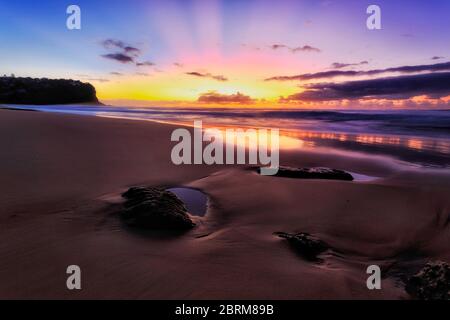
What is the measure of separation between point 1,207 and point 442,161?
8704mm

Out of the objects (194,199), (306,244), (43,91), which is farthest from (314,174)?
(43,91)

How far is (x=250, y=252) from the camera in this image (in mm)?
2766

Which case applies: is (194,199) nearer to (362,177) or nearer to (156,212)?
(156,212)

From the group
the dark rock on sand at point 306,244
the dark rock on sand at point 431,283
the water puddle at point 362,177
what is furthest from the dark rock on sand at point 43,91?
the dark rock on sand at point 431,283

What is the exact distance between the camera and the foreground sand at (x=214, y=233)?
7.34 ft

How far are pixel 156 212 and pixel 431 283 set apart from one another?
2.43 m

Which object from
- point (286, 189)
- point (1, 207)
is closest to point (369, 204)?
point (286, 189)

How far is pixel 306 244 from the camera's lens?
2.89 m

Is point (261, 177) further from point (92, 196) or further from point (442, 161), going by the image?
point (442, 161)

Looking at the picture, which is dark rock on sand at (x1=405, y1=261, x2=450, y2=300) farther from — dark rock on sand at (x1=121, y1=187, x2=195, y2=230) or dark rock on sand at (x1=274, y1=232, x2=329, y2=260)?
dark rock on sand at (x1=121, y1=187, x2=195, y2=230)

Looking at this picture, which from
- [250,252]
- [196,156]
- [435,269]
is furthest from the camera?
[196,156]

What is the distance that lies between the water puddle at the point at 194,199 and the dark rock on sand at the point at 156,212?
42 cm

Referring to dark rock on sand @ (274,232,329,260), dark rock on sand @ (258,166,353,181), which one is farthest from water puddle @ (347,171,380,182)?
dark rock on sand @ (274,232,329,260)

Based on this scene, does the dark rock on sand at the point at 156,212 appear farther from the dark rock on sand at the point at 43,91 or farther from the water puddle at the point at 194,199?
the dark rock on sand at the point at 43,91
